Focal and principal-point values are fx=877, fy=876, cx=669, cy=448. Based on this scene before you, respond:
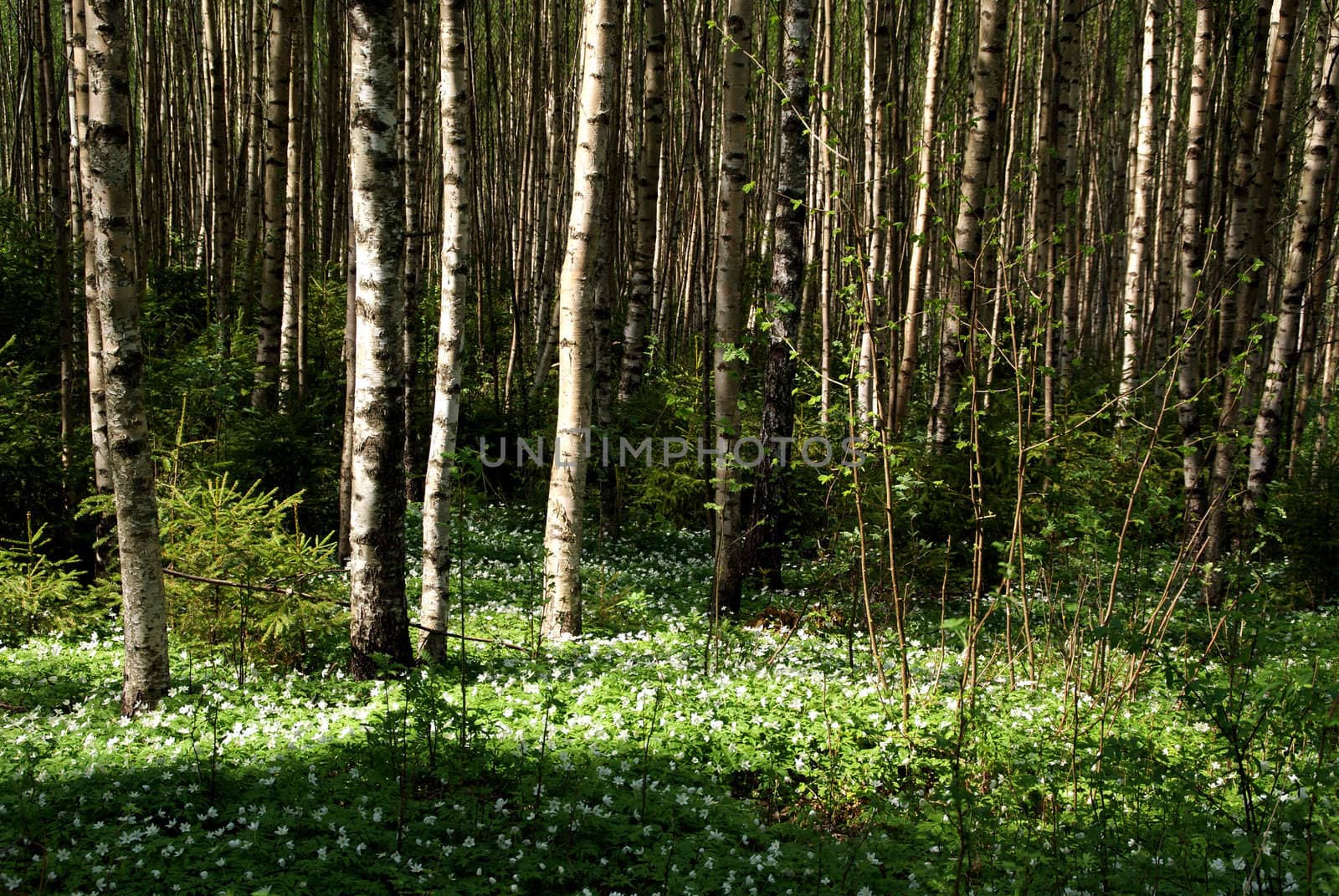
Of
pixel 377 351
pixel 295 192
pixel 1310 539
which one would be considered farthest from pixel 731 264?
pixel 1310 539

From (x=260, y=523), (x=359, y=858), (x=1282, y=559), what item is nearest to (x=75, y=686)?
(x=260, y=523)

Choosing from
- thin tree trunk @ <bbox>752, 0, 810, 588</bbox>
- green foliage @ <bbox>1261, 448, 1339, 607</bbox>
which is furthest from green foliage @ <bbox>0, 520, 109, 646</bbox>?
green foliage @ <bbox>1261, 448, 1339, 607</bbox>

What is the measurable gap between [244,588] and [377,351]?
190 cm

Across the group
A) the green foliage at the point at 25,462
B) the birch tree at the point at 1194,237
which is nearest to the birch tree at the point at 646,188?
→ the birch tree at the point at 1194,237

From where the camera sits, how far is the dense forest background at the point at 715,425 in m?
4.39

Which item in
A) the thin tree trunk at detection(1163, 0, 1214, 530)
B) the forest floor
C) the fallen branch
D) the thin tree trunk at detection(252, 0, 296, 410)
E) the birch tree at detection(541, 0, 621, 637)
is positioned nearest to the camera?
the forest floor

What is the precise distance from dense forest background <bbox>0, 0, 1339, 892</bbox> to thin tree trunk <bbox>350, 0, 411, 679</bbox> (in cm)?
2

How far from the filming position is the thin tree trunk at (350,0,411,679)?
4.42 metres

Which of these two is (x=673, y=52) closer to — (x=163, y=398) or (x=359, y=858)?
(x=163, y=398)

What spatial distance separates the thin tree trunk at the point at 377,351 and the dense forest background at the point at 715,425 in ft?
0.07

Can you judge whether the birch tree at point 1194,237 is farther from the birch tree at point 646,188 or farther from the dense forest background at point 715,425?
the birch tree at point 646,188

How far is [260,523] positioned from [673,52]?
1202 cm

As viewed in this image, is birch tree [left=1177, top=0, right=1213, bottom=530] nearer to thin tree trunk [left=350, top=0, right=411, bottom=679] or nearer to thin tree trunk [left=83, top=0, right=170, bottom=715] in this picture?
thin tree trunk [left=350, top=0, right=411, bottom=679]

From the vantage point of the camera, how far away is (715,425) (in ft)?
24.0
